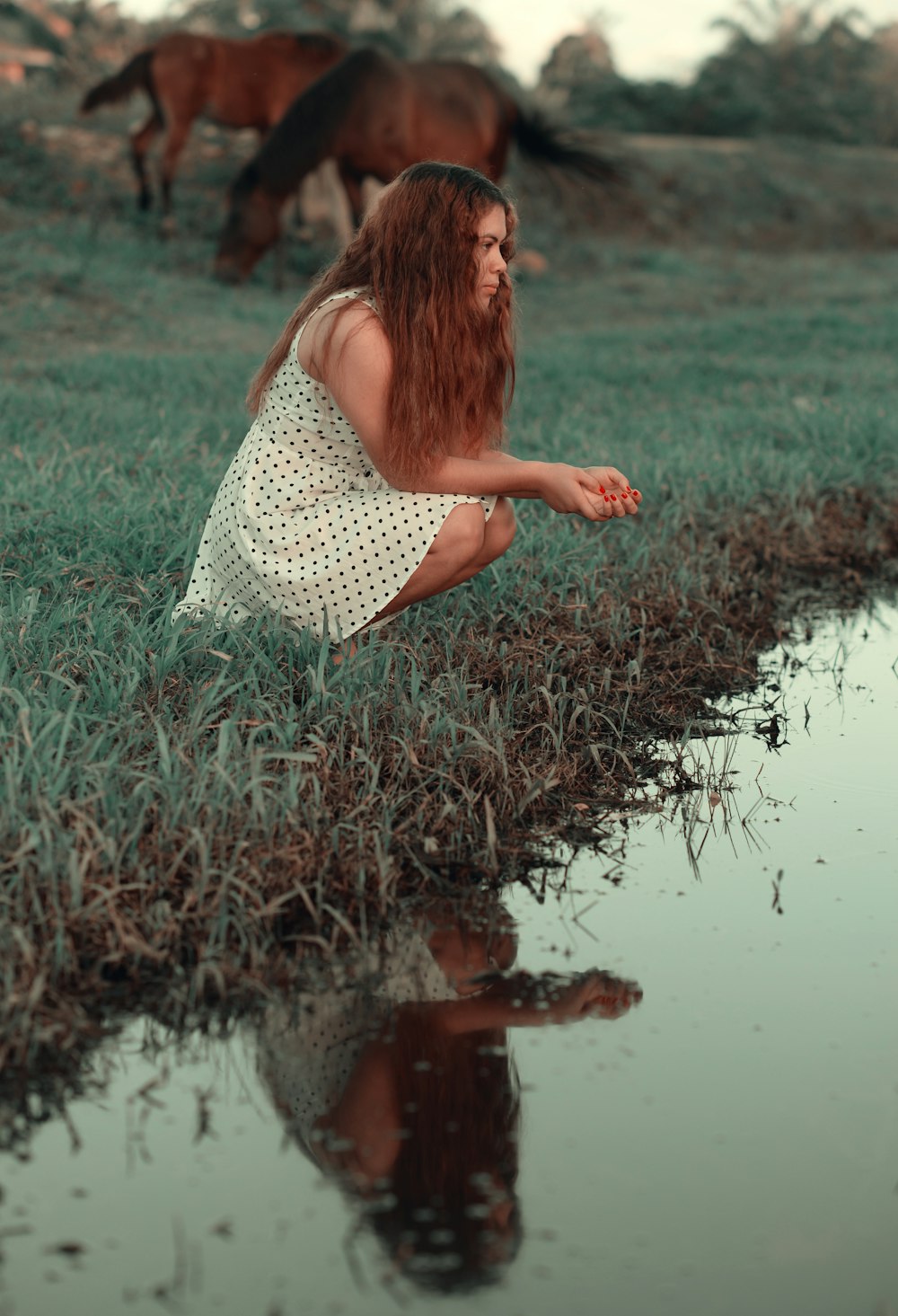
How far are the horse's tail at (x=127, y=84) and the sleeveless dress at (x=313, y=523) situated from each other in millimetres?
10177

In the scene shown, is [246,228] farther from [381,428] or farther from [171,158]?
[381,428]

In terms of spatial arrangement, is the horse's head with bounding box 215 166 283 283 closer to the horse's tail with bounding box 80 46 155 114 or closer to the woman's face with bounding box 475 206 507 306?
the horse's tail with bounding box 80 46 155 114

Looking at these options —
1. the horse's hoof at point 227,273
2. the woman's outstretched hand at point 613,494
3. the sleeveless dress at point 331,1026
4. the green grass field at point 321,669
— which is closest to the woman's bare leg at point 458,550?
the green grass field at point 321,669

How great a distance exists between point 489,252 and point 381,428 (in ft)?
1.32

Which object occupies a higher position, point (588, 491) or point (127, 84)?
point (127, 84)

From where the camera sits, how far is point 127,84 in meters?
12.1

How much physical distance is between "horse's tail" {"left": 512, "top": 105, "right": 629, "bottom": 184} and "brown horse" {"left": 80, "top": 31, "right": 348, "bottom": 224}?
191cm

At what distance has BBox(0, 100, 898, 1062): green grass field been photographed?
217 cm

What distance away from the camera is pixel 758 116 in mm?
24000

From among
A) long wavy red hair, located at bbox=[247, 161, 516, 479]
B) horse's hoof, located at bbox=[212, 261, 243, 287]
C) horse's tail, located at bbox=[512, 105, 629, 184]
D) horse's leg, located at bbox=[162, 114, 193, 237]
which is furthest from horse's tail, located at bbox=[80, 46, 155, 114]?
long wavy red hair, located at bbox=[247, 161, 516, 479]

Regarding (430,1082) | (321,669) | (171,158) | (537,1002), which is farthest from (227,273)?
(430,1082)

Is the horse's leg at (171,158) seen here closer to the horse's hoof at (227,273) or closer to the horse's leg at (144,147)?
the horse's leg at (144,147)

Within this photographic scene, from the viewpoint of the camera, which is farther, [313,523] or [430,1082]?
[313,523]

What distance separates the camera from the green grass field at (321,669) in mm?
2172
